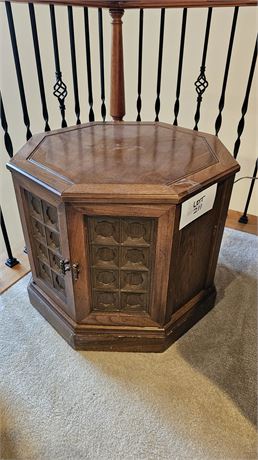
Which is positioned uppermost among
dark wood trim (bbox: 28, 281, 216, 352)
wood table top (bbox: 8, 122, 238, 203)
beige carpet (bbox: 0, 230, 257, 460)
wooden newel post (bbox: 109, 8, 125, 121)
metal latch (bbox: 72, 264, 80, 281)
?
wooden newel post (bbox: 109, 8, 125, 121)

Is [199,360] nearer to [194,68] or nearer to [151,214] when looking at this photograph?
[151,214]

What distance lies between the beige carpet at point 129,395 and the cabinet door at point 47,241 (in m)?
0.16

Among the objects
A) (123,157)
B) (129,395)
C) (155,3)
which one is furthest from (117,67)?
(129,395)

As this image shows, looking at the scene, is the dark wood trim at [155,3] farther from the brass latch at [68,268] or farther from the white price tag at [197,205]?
the brass latch at [68,268]

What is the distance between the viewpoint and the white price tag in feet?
2.92

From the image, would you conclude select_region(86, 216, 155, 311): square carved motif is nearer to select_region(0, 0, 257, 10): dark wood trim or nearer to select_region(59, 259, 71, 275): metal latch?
select_region(59, 259, 71, 275): metal latch

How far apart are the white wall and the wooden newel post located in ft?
2.56

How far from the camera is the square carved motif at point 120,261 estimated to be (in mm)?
915

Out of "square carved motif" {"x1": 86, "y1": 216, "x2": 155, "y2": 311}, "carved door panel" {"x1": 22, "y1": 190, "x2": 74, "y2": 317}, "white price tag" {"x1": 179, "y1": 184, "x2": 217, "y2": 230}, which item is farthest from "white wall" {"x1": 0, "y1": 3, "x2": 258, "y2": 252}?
"white price tag" {"x1": 179, "y1": 184, "x2": 217, "y2": 230}


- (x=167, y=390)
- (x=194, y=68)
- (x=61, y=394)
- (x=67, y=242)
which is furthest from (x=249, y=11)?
(x=61, y=394)

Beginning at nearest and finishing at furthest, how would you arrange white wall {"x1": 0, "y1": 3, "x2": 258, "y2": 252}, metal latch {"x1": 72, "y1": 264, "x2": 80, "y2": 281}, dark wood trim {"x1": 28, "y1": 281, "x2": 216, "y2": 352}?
metal latch {"x1": 72, "y1": 264, "x2": 80, "y2": 281}, dark wood trim {"x1": 28, "y1": 281, "x2": 216, "y2": 352}, white wall {"x1": 0, "y1": 3, "x2": 258, "y2": 252}

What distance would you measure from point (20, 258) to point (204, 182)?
0.98 meters

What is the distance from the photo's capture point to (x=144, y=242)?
3.08 feet

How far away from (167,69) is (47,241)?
1.59 metres
